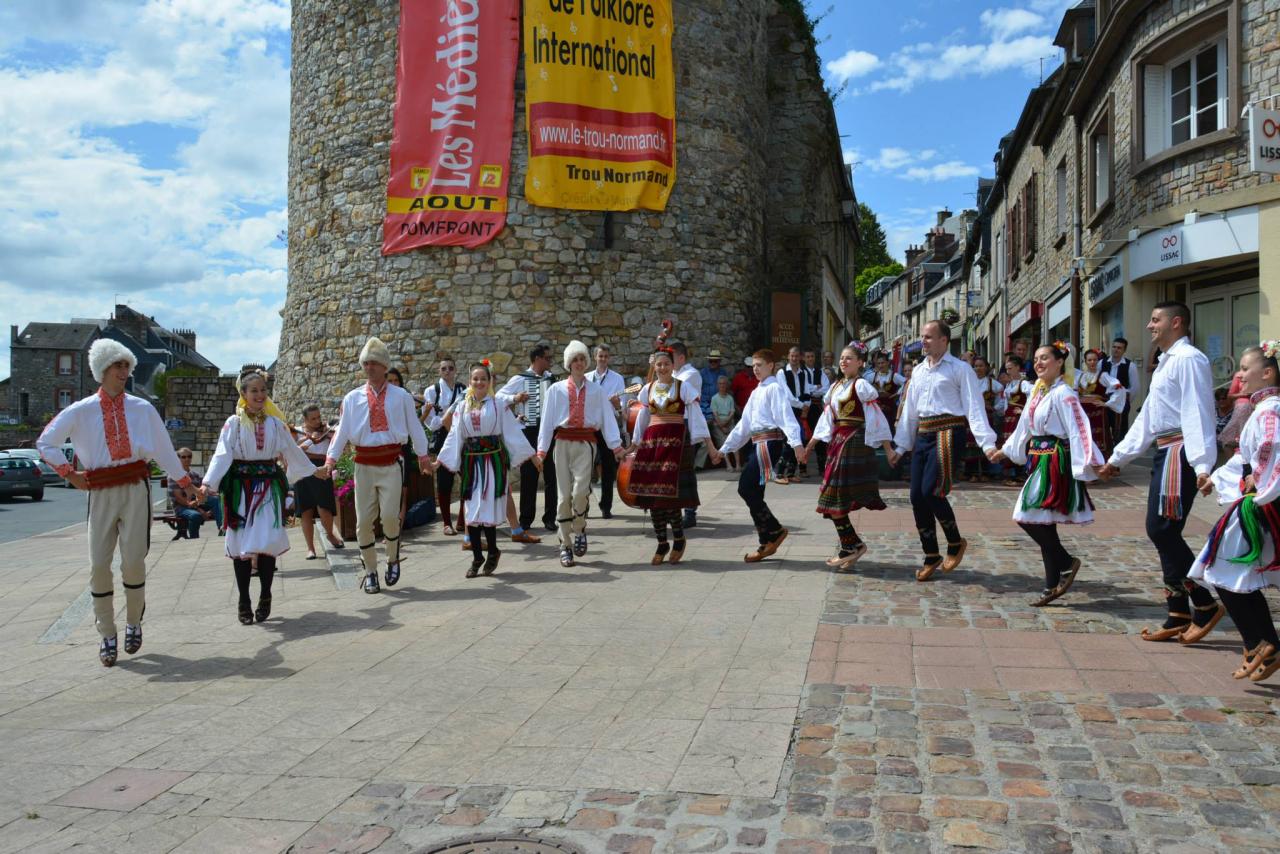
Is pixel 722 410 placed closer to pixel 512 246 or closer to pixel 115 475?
pixel 512 246

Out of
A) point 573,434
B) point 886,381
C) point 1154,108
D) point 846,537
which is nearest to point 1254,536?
point 846,537

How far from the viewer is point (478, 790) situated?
3.74 meters

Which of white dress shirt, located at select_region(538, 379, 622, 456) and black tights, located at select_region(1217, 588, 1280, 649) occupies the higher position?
white dress shirt, located at select_region(538, 379, 622, 456)

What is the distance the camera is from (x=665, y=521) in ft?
27.9

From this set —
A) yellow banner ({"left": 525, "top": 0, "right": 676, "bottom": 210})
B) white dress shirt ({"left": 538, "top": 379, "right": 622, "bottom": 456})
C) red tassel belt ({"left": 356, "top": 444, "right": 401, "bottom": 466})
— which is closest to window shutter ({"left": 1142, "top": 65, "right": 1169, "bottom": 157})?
yellow banner ({"left": 525, "top": 0, "right": 676, "bottom": 210})

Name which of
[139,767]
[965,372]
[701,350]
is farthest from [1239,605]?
[701,350]

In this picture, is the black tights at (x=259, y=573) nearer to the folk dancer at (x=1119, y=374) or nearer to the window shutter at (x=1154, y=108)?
the folk dancer at (x=1119, y=374)

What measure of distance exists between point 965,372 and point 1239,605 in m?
2.93

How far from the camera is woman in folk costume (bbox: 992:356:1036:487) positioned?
1340cm

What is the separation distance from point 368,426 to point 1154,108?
14.6 metres

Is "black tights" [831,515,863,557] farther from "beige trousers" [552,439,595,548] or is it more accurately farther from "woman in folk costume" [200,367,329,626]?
"woman in folk costume" [200,367,329,626]

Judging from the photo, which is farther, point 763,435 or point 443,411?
point 443,411

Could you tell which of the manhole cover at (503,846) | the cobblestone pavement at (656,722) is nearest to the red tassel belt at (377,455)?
the cobblestone pavement at (656,722)

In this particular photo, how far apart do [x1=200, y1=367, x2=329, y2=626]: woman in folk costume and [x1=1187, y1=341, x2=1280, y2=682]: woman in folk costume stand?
5.67 metres
